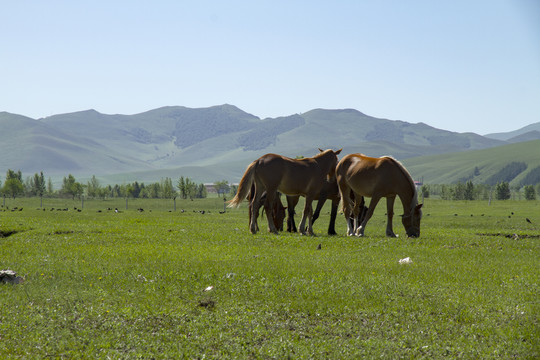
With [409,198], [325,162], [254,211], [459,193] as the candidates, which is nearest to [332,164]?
[325,162]

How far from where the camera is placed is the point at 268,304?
10.5 metres

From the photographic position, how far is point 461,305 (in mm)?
10281

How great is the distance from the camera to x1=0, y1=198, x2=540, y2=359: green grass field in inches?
320

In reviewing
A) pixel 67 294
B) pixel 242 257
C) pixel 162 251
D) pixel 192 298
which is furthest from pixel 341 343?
pixel 162 251

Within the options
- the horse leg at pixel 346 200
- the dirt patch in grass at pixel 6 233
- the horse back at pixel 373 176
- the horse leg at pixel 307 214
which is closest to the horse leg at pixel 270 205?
the horse leg at pixel 307 214

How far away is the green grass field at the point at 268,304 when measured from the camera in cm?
814

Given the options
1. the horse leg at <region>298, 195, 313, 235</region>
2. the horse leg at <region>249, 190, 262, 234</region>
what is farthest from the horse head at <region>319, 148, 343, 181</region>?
the horse leg at <region>249, 190, 262, 234</region>

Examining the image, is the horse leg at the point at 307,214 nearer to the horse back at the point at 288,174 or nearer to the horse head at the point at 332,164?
the horse back at the point at 288,174

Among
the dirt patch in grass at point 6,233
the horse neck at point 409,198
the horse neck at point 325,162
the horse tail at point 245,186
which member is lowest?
the dirt patch in grass at point 6,233

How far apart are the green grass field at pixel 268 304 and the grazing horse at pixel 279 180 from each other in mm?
6037

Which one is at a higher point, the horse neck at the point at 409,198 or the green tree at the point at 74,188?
the green tree at the point at 74,188

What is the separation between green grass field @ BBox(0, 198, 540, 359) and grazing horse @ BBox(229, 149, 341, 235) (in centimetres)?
604

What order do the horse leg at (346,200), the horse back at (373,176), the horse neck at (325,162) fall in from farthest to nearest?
the horse neck at (325,162), the horse leg at (346,200), the horse back at (373,176)

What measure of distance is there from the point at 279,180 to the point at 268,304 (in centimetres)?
1324
